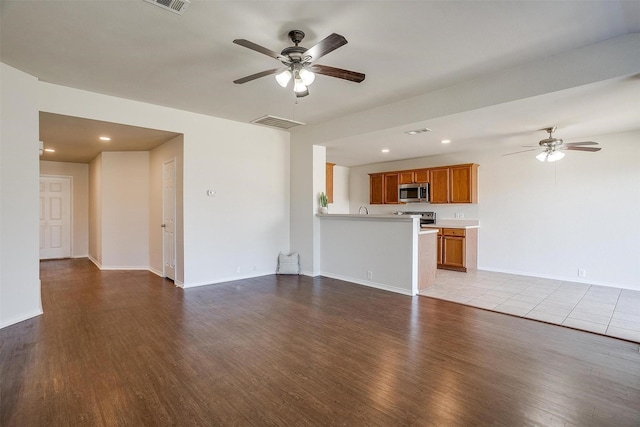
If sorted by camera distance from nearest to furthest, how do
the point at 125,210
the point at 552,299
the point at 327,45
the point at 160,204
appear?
the point at 327,45 → the point at 552,299 → the point at 160,204 → the point at 125,210

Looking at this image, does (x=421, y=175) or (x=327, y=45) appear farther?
(x=421, y=175)

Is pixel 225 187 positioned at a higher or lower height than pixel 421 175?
lower

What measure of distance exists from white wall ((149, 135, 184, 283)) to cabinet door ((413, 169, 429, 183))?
5123mm

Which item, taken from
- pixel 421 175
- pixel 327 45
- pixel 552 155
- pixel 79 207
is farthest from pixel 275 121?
pixel 79 207

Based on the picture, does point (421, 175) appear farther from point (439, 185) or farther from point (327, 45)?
point (327, 45)

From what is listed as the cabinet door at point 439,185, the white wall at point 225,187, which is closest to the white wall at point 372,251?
the white wall at point 225,187

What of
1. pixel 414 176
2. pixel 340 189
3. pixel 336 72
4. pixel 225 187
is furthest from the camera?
pixel 340 189

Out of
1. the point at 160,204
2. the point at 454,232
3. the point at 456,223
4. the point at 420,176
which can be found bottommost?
the point at 454,232

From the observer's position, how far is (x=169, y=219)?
5633 millimetres

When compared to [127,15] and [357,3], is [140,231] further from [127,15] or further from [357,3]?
[357,3]

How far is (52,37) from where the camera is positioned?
9.27ft

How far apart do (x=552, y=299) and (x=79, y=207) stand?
1046cm

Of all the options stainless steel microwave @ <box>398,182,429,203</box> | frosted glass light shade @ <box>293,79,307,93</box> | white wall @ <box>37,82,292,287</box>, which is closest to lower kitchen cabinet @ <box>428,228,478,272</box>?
stainless steel microwave @ <box>398,182,429,203</box>

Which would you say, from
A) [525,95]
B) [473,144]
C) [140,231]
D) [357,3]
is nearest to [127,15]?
[357,3]
